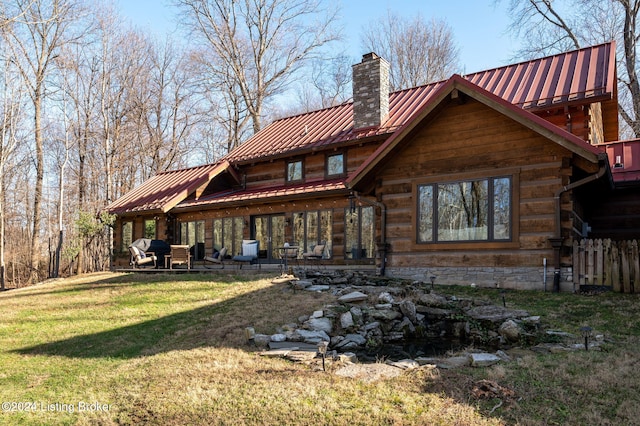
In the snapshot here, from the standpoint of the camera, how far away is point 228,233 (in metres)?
20.2

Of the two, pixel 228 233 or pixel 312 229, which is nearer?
pixel 312 229

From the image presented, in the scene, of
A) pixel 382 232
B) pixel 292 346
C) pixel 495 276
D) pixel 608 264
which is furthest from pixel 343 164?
pixel 292 346

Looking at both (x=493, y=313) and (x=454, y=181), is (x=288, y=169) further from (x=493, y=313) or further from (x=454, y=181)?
(x=493, y=313)

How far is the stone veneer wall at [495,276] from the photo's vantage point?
1117 cm

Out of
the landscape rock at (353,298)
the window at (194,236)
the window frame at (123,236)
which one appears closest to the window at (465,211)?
the landscape rock at (353,298)

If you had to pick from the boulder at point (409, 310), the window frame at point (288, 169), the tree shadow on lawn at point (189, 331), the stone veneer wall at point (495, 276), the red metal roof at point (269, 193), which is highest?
the window frame at point (288, 169)

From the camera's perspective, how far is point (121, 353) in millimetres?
8281

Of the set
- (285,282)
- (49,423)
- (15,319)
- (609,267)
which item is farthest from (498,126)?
(15,319)

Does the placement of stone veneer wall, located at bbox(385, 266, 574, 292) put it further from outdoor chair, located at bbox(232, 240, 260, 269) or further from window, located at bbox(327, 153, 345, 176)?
outdoor chair, located at bbox(232, 240, 260, 269)

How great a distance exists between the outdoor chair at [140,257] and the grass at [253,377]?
7606 mm

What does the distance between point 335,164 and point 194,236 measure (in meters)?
7.18

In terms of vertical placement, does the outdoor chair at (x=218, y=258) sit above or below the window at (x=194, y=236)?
below

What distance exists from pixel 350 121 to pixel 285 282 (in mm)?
9035

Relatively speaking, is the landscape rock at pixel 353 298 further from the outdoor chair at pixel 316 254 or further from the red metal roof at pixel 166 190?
the red metal roof at pixel 166 190
